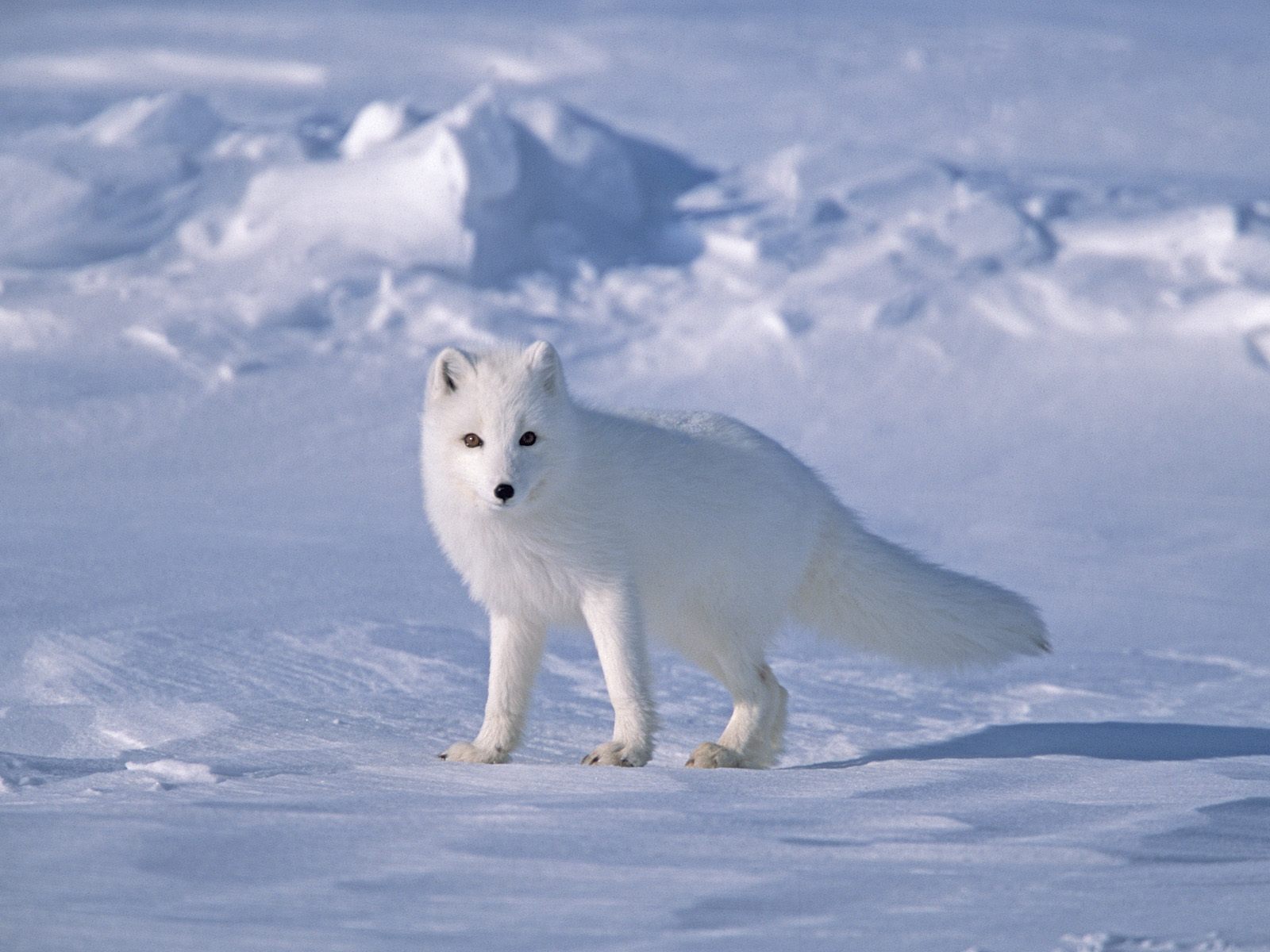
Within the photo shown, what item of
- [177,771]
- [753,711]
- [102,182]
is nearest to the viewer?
[177,771]

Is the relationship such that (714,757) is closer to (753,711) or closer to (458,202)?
(753,711)

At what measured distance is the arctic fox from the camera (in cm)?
257

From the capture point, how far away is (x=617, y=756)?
250cm

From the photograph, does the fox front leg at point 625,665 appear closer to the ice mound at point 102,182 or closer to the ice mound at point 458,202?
the ice mound at point 458,202

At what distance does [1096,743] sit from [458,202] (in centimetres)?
442

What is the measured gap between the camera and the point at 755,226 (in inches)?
274

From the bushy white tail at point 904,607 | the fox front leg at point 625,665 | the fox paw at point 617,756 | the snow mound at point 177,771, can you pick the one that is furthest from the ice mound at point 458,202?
the snow mound at point 177,771

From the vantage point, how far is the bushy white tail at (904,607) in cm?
284

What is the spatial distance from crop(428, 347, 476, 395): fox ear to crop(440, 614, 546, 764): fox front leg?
1.54 feet

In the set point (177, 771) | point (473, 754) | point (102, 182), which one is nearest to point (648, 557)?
point (473, 754)

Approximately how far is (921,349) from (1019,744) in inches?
142

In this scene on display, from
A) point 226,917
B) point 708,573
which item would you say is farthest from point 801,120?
point 226,917

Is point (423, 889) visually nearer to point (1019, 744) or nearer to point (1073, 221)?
point (1019, 744)

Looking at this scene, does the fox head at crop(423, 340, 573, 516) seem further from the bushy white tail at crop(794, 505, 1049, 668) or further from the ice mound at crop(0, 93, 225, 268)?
the ice mound at crop(0, 93, 225, 268)
